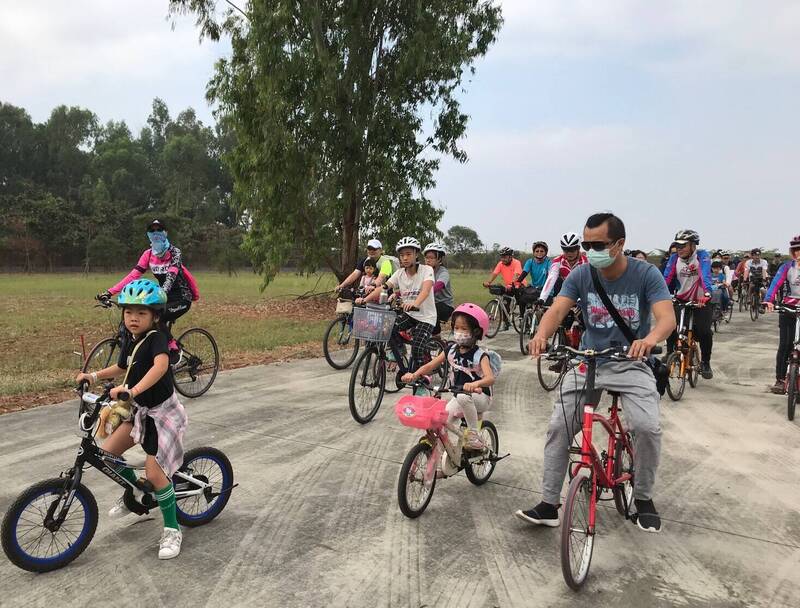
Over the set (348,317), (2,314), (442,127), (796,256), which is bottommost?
(2,314)

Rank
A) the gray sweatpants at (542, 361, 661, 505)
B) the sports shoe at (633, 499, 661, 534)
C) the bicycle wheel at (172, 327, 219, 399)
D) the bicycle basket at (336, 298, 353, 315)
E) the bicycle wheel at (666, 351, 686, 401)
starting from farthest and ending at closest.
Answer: the bicycle basket at (336, 298, 353, 315) → the bicycle wheel at (666, 351, 686, 401) → the bicycle wheel at (172, 327, 219, 399) → the sports shoe at (633, 499, 661, 534) → the gray sweatpants at (542, 361, 661, 505)

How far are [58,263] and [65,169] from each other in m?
46.4

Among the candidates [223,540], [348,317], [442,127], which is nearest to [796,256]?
[348,317]

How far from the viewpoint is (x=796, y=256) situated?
7.43m

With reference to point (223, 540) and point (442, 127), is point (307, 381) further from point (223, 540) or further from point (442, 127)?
point (442, 127)

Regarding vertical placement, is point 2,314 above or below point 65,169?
below

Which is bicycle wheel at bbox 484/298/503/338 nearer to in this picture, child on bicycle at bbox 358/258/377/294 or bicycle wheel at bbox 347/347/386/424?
child on bicycle at bbox 358/258/377/294

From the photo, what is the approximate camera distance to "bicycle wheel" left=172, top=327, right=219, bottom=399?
7086mm

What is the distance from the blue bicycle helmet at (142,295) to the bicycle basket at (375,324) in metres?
3.11

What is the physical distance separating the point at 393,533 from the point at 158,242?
14.3 ft

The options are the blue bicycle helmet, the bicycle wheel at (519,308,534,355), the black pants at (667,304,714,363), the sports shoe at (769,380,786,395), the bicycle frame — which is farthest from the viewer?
the bicycle wheel at (519,308,534,355)

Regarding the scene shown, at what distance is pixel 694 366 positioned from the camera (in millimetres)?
8164

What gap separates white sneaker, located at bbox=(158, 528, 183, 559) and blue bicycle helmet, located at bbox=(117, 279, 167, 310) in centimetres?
130

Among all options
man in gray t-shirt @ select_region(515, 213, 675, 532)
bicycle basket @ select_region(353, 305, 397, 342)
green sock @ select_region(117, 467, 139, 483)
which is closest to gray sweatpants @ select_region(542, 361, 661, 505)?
man in gray t-shirt @ select_region(515, 213, 675, 532)
